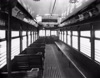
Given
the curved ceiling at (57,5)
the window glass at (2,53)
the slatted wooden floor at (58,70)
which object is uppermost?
the curved ceiling at (57,5)

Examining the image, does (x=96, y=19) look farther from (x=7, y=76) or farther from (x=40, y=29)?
(x=40, y=29)

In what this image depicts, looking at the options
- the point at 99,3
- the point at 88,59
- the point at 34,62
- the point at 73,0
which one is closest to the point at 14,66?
the point at 34,62

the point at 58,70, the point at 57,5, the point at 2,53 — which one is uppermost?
the point at 57,5

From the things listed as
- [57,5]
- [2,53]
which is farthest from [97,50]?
[57,5]

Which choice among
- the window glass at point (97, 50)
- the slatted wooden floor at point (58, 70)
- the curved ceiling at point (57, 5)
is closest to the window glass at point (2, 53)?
the curved ceiling at point (57, 5)

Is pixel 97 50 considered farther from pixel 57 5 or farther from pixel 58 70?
pixel 57 5

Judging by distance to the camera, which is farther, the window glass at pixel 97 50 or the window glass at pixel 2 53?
the window glass at pixel 97 50

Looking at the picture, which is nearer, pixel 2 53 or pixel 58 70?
pixel 2 53

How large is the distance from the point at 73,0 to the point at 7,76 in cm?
244

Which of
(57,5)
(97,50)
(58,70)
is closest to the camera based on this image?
(97,50)

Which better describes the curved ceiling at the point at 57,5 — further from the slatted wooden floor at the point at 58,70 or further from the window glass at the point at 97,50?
the slatted wooden floor at the point at 58,70

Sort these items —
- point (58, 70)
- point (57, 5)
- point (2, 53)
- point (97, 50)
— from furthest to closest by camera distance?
point (57, 5)
point (58, 70)
point (97, 50)
point (2, 53)

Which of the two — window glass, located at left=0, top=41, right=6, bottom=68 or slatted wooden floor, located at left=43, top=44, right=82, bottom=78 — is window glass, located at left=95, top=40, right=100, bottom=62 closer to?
slatted wooden floor, located at left=43, top=44, right=82, bottom=78

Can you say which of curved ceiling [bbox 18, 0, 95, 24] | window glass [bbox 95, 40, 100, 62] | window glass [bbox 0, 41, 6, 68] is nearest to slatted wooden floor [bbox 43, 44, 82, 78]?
window glass [bbox 95, 40, 100, 62]
